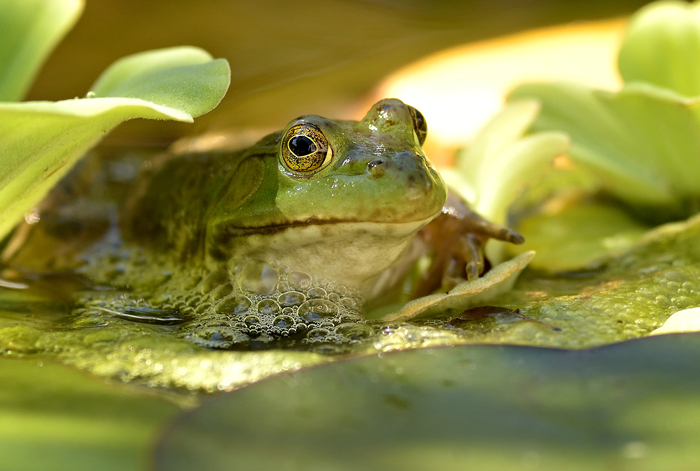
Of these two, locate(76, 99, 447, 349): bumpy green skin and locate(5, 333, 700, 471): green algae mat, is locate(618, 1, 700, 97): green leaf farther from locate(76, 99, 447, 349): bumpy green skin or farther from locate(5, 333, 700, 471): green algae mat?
locate(5, 333, 700, 471): green algae mat

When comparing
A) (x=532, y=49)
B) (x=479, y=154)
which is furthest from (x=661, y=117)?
(x=532, y=49)

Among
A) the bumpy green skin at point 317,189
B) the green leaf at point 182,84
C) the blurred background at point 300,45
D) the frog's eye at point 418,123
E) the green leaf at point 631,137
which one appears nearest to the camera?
the green leaf at point 182,84

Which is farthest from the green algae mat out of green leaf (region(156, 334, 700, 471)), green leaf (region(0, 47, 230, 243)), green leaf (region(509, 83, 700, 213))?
green leaf (region(509, 83, 700, 213))

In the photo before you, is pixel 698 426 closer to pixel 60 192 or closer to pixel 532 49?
pixel 60 192

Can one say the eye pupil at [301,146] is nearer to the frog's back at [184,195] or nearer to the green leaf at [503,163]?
the frog's back at [184,195]

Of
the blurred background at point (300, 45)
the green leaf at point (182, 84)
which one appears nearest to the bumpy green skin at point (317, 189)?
the green leaf at point (182, 84)

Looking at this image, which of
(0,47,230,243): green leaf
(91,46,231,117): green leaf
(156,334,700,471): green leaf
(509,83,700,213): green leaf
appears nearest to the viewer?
(156,334,700,471): green leaf
